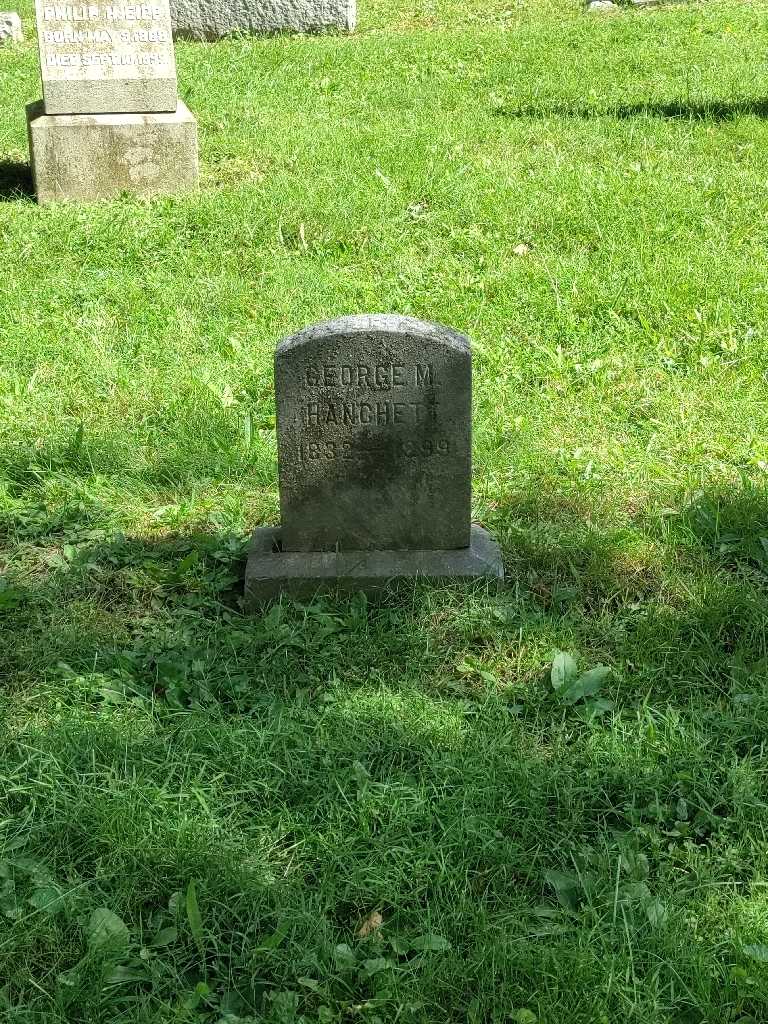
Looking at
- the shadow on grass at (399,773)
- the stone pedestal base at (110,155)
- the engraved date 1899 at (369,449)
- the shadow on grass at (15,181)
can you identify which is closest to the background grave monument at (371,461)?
the engraved date 1899 at (369,449)

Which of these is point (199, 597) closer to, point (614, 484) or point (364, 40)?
point (614, 484)

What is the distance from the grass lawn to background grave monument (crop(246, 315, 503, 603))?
0.50 feet

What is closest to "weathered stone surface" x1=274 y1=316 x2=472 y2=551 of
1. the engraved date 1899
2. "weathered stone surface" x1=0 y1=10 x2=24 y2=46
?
the engraved date 1899

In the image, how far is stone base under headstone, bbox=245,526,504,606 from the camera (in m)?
3.71

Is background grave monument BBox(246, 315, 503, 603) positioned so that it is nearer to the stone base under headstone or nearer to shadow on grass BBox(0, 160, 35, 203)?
the stone base under headstone

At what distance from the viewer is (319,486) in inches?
147

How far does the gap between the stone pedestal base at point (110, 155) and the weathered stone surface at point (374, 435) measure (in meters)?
4.37

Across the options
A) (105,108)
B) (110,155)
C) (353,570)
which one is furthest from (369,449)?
(105,108)

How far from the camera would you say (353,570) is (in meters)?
3.73

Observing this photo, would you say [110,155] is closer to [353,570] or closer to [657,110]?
[657,110]

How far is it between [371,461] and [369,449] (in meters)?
0.04

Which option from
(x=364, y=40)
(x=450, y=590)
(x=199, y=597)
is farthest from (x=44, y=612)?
(x=364, y=40)

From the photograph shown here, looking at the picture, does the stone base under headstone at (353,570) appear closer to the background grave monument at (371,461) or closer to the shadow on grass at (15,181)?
the background grave monument at (371,461)

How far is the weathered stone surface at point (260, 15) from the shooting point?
11.7 m
